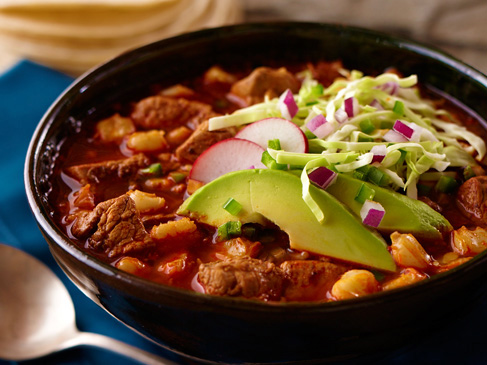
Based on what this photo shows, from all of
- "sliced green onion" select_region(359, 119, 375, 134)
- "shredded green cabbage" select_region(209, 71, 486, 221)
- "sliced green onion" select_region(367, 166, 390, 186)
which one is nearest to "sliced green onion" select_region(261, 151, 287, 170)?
"shredded green cabbage" select_region(209, 71, 486, 221)

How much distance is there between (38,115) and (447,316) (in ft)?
9.16

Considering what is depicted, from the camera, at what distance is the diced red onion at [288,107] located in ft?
8.92

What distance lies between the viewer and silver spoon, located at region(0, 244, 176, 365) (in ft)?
8.14

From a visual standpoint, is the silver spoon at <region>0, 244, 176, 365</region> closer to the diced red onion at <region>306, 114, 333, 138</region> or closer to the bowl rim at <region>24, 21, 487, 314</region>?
the bowl rim at <region>24, 21, 487, 314</region>

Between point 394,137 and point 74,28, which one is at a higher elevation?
point 394,137

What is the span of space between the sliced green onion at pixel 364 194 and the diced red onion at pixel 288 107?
59cm

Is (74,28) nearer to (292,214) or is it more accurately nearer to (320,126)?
(320,126)

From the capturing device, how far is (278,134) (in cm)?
255

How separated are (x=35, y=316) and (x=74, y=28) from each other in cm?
222

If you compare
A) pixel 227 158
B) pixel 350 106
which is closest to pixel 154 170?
pixel 227 158

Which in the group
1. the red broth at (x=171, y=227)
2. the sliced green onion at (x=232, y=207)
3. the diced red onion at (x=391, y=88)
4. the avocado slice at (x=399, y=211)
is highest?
the diced red onion at (x=391, y=88)

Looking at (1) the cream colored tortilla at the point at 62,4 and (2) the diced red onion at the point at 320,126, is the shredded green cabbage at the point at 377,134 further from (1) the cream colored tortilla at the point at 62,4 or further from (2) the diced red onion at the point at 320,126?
(1) the cream colored tortilla at the point at 62,4

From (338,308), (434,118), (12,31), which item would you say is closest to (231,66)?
(434,118)

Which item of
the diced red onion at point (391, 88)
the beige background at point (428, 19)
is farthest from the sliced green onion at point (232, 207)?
the beige background at point (428, 19)
